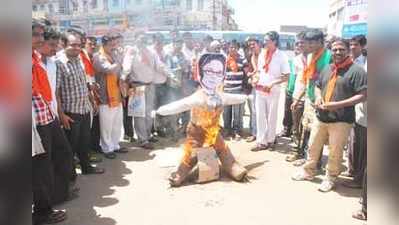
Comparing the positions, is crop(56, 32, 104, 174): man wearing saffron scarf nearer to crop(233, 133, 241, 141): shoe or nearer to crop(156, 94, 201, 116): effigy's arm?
crop(156, 94, 201, 116): effigy's arm

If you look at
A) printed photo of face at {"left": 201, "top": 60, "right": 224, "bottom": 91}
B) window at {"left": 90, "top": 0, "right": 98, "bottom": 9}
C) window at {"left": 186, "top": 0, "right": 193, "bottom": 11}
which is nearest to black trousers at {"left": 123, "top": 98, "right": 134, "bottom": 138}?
printed photo of face at {"left": 201, "top": 60, "right": 224, "bottom": 91}

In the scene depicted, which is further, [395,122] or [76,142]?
[76,142]

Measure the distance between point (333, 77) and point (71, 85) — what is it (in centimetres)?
296

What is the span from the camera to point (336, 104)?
439cm

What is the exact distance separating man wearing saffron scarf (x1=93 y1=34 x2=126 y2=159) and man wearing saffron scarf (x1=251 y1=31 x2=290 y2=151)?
2225 millimetres

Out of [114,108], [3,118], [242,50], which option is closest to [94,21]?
[242,50]

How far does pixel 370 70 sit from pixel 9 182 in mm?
1424

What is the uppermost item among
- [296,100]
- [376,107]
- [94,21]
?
[94,21]

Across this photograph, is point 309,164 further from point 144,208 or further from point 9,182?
point 9,182

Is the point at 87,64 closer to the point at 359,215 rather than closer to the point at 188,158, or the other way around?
the point at 188,158

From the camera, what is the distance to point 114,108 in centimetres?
620

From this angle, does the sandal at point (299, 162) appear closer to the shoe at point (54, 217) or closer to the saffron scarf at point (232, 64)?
the saffron scarf at point (232, 64)

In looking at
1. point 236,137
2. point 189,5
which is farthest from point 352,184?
point 189,5

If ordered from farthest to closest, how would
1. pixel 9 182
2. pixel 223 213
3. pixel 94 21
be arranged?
pixel 94 21, pixel 223 213, pixel 9 182
